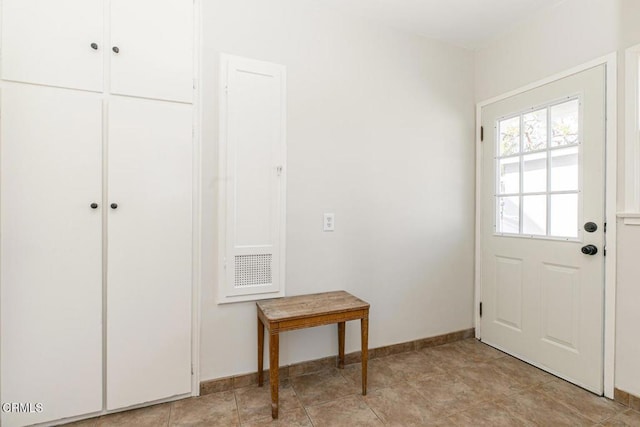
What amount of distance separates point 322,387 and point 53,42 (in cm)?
253

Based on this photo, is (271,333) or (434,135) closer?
(271,333)

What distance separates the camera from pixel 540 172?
2254 millimetres

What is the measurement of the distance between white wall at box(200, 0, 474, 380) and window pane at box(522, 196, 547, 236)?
19.2 inches

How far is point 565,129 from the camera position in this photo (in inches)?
83.1

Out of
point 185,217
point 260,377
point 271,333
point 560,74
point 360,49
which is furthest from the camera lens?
point 360,49

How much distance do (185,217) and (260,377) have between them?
1.16 m

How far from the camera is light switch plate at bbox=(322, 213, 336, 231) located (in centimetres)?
224

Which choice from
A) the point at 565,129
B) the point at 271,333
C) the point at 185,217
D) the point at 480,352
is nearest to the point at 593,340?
the point at 480,352

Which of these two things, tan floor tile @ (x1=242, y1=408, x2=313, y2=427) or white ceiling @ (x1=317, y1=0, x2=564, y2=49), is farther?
white ceiling @ (x1=317, y1=0, x2=564, y2=49)

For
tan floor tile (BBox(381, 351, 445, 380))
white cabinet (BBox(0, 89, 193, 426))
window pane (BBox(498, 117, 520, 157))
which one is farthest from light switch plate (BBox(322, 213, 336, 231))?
window pane (BBox(498, 117, 520, 157))

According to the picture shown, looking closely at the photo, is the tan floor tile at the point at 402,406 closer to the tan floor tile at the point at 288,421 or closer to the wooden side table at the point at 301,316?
the wooden side table at the point at 301,316

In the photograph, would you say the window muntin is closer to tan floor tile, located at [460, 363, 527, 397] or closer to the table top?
tan floor tile, located at [460, 363, 527, 397]

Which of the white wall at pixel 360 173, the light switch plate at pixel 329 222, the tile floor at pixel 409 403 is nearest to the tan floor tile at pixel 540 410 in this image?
the tile floor at pixel 409 403

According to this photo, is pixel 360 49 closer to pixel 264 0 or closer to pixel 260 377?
pixel 264 0
